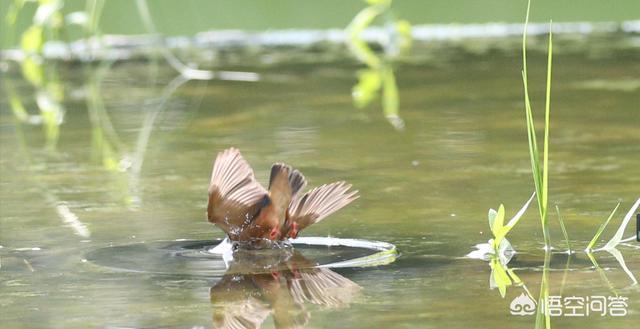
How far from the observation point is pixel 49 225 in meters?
2.60

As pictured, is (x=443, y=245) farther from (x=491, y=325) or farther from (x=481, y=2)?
(x=481, y=2)

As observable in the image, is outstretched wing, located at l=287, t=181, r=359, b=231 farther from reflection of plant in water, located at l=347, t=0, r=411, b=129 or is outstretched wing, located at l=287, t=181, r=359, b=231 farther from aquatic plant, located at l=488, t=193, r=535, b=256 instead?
reflection of plant in water, located at l=347, t=0, r=411, b=129

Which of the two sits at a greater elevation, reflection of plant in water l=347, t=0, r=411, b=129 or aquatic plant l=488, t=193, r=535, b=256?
reflection of plant in water l=347, t=0, r=411, b=129

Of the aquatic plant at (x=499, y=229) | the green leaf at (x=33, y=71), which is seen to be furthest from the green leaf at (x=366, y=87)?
the aquatic plant at (x=499, y=229)

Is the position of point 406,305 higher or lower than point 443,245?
lower

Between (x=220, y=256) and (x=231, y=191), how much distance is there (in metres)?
0.10

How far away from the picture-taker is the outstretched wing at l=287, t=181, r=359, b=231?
2.31m

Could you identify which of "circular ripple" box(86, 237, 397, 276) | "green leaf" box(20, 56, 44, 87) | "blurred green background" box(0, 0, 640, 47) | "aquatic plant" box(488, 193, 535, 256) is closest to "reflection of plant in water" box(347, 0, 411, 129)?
"blurred green background" box(0, 0, 640, 47)

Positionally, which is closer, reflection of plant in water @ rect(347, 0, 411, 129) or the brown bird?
the brown bird

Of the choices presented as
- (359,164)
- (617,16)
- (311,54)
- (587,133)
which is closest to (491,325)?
(359,164)

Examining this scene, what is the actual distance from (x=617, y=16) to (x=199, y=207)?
19.6 ft

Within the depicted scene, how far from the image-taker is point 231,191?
2285 mm

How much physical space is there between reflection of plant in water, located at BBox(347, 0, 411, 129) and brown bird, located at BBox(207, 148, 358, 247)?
5.31 ft

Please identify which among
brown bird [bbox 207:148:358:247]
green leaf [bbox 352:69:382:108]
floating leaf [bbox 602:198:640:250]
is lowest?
floating leaf [bbox 602:198:640:250]
